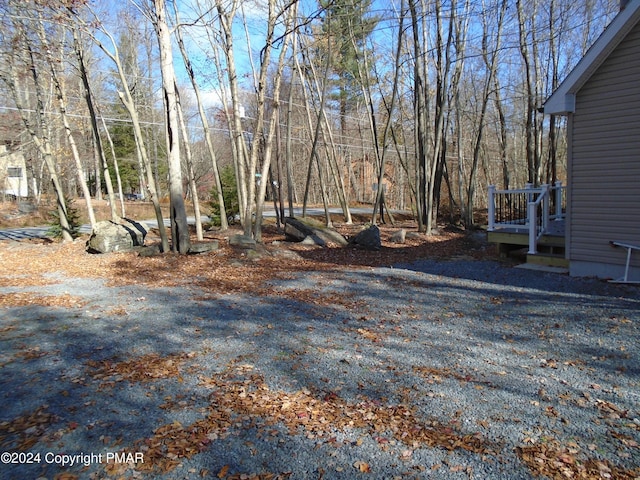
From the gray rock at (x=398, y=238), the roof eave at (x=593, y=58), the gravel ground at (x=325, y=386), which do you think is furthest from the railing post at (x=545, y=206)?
the gray rock at (x=398, y=238)

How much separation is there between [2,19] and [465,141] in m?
28.8

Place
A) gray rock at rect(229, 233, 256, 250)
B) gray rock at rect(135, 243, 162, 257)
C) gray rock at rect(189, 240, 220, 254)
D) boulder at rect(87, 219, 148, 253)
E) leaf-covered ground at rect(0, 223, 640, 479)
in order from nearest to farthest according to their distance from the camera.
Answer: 1. leaf-covered ground at rect(0, 223, 640, 479)
2. gray rock at rect(135, 243, 162, 257)
3. gray rock at rect(189, 240, 220, 254)
4. boulder at rect(87, 219, 148, 253)
5. gray rock at rect(229, 233, 256, 250)

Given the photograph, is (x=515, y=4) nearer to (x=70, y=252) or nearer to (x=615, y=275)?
(x=615, y=275)

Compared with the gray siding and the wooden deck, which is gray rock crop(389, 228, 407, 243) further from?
the gray siding

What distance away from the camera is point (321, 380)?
3602 mm

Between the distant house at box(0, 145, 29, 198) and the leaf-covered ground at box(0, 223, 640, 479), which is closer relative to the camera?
the leaf-covered ground at box(0, 223, 640, 479)

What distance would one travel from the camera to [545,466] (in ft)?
8.07

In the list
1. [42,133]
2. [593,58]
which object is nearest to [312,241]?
[593,58]

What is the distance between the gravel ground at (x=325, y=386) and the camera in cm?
252

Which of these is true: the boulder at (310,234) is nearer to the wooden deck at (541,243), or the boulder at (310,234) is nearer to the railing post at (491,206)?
the railing post at (491,206)

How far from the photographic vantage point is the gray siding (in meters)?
6.85

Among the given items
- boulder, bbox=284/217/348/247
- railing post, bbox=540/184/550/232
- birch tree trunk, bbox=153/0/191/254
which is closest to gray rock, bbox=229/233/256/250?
birch tree trunk, bbox=153/0/191/254

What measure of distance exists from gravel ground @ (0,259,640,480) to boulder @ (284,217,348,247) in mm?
6303

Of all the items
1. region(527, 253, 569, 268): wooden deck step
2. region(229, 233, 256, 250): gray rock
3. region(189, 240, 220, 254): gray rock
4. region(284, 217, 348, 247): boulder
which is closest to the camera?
region(527, 253, 569, 268): wooden deck step
